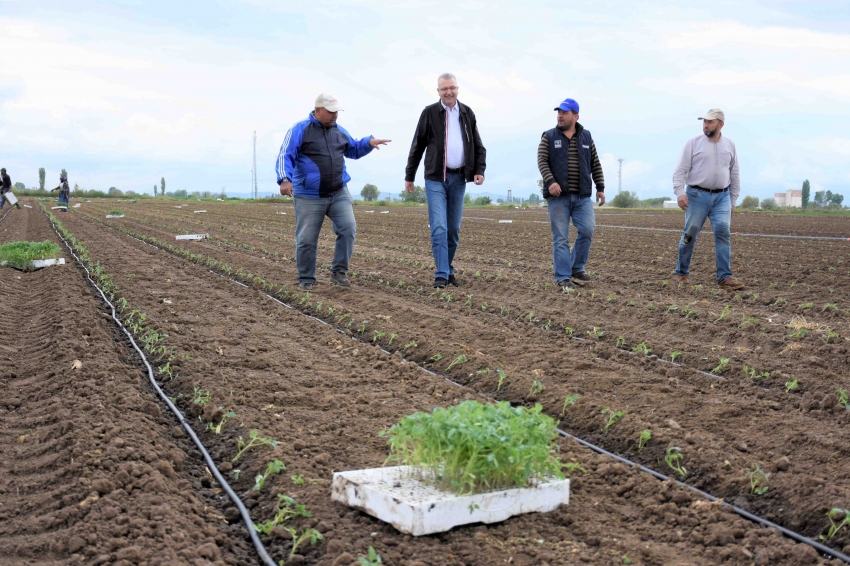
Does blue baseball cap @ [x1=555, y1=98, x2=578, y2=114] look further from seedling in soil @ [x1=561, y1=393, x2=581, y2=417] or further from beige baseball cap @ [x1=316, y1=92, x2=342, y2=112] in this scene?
seedling in soil @ [x1=561, y1=393, x2=581, y2=417]

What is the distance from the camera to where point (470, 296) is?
8062mm

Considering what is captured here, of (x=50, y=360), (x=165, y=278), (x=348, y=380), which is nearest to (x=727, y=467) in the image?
(x=348, y=380)

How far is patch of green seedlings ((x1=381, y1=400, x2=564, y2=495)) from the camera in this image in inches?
118

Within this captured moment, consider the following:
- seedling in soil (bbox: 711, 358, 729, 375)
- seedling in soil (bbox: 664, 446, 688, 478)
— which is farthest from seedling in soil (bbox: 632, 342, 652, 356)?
seedling in soil (bbox: 664, 446, 688, 478)

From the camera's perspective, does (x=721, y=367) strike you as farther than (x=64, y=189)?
No

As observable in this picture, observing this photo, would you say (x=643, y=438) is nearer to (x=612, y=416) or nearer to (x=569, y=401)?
(x=612, y=416)

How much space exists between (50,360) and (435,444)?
363 centimetres

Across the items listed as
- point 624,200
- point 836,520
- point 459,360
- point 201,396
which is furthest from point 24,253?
point 624,200

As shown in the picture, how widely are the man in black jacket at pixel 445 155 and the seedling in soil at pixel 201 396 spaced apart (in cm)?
414

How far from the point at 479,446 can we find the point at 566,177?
612cm

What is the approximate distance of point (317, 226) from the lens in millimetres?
8789

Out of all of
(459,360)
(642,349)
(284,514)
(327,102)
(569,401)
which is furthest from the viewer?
(327,102)

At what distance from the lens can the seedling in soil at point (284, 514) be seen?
10.1 feet

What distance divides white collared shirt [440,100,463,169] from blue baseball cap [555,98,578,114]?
1.01m
